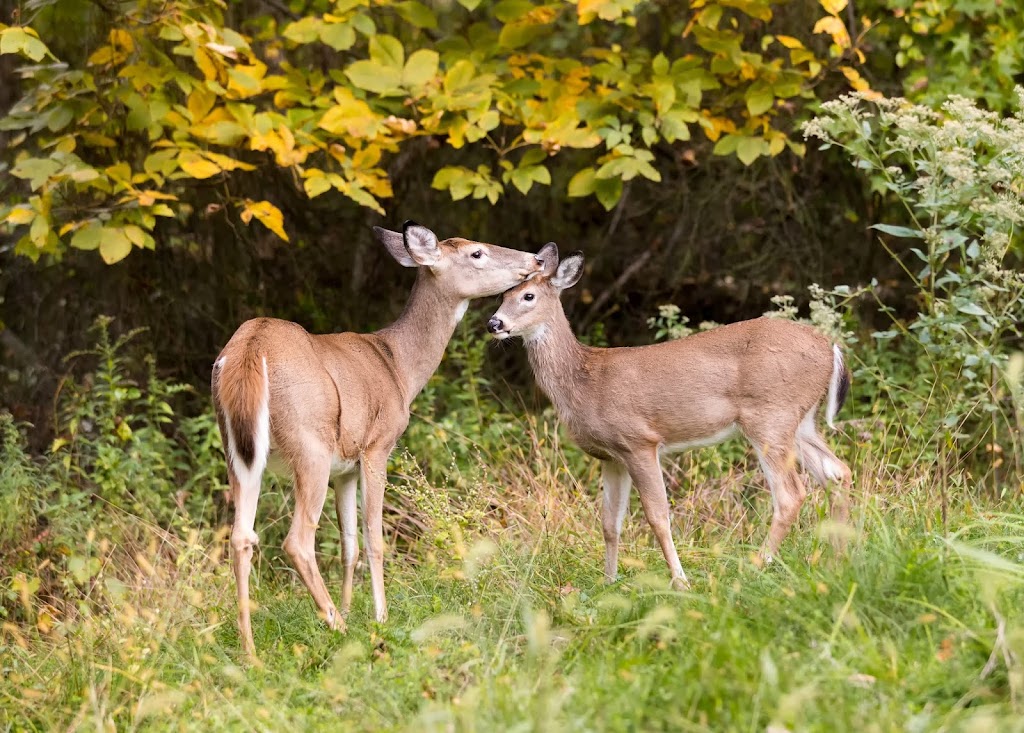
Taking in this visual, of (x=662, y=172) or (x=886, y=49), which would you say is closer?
(x=886, y=49)

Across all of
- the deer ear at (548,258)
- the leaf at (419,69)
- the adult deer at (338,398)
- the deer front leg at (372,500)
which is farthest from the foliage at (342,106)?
the deer front leg at (372,500)

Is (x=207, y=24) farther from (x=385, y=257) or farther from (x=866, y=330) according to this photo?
(x=866, y=330)

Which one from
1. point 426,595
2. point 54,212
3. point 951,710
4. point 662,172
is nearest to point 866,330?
point 662,172

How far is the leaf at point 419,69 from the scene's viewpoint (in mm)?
6562

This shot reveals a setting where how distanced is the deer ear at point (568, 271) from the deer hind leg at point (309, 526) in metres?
1.52

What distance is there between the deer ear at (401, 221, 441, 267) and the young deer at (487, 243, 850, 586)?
512 millimetres

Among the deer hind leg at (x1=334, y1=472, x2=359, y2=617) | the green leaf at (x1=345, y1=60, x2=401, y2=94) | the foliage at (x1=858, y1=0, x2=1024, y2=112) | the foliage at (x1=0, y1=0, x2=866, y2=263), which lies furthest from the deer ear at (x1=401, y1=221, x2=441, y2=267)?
the foliage at (x1=858, y1=0, x2=1024, y2=112)

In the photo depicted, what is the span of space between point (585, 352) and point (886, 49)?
371 centimetres

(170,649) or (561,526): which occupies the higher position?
(170,649)

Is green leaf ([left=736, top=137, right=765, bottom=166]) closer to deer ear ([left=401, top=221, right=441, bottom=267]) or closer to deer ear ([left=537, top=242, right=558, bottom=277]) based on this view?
deer ear ([left=537, top=242, right=558, bottom=277])

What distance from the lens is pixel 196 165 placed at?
6336 millimetres

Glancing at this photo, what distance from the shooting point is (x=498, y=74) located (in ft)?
22.9

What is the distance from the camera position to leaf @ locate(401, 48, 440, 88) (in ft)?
21.5

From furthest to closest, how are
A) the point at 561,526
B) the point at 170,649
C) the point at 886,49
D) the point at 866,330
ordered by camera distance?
the point at 866,330
the point at 886,49
the point at 561,526
the point at 170,649
